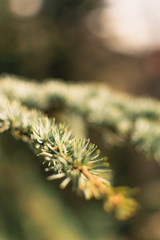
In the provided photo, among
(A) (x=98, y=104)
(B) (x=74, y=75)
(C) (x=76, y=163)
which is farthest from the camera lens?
(B) (x=74, y=75)

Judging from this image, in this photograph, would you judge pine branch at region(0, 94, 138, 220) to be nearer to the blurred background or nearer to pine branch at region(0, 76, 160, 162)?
pine branch at region(0, 76, 160, 162)

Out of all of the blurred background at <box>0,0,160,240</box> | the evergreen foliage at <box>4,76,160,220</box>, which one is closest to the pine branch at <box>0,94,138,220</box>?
the evergreen foliage at <box>4,76,160,220</box>

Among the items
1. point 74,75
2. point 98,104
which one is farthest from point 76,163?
point 74,75

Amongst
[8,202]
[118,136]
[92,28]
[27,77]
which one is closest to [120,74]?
[92,28]

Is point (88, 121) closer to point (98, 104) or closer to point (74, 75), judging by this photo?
point (98, 104)

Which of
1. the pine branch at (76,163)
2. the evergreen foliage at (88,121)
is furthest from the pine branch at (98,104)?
the pine branch at (76,163)

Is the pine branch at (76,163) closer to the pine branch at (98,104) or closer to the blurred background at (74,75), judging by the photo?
the pine branch at (98,104)

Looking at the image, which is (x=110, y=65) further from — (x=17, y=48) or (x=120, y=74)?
(x=17, y=48)
